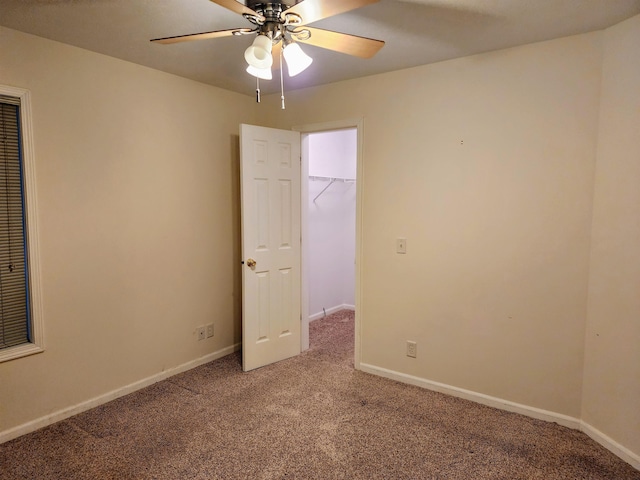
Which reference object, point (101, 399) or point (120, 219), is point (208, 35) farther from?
point (101, 399)

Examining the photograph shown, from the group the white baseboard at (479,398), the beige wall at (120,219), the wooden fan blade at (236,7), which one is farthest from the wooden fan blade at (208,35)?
the white baseboard at (479,398)

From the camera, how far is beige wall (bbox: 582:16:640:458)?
6.51 ft

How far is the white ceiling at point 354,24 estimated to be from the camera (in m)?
1.87

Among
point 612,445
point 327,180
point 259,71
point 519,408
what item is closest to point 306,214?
point 327,180

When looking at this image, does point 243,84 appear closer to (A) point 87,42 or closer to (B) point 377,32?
(A) point 87,42

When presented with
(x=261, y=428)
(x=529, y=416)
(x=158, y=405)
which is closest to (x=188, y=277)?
(x=158, y=405)

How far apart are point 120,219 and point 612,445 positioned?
3318mm

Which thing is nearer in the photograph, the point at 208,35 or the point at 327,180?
the point at 208,35

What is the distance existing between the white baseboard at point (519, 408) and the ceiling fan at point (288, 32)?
2300 millimetres

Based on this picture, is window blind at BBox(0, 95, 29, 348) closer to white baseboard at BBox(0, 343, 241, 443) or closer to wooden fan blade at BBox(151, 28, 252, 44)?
white baseboard at BBox(0, 343, 241, 443)

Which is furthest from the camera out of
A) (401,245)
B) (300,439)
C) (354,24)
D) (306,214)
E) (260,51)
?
(306,214)

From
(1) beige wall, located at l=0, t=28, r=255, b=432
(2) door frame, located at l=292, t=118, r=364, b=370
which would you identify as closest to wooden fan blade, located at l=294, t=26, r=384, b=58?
(2) door frame, located at l=292, t=118, r=364, b=370

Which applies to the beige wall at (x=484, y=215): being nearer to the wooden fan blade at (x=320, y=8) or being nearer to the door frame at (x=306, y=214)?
the door frame at (x=306, y=214)

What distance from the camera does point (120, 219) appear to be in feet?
8.81
